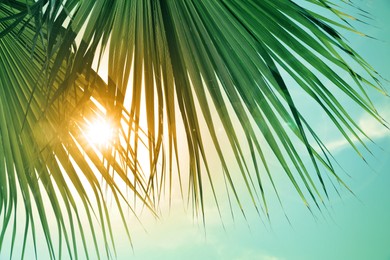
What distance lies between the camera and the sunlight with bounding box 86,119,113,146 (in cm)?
110

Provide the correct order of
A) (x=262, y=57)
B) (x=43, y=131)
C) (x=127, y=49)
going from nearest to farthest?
(x=262, y=57)
(x=127, y=49)
(x=43, y=131)

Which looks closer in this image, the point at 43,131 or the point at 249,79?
the point at 249,79

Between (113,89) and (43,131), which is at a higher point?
(43,131)

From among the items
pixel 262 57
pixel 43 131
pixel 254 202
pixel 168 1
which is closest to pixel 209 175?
pixel 254 202

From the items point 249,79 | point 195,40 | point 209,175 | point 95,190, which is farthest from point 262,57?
point 95,190

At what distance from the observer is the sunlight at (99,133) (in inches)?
43.3

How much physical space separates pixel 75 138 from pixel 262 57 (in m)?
0.67

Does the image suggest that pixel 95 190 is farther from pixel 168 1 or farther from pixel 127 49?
→ pixel 168 1

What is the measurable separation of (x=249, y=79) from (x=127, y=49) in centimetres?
31

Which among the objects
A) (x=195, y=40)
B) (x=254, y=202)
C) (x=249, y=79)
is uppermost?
(x=195, y=40)

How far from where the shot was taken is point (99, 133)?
1223 mm

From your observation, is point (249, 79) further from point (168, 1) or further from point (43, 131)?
point (43, 131)

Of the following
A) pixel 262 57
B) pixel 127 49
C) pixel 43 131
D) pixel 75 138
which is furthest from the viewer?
pixel 75 138

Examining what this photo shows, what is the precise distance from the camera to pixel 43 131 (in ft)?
4.18
